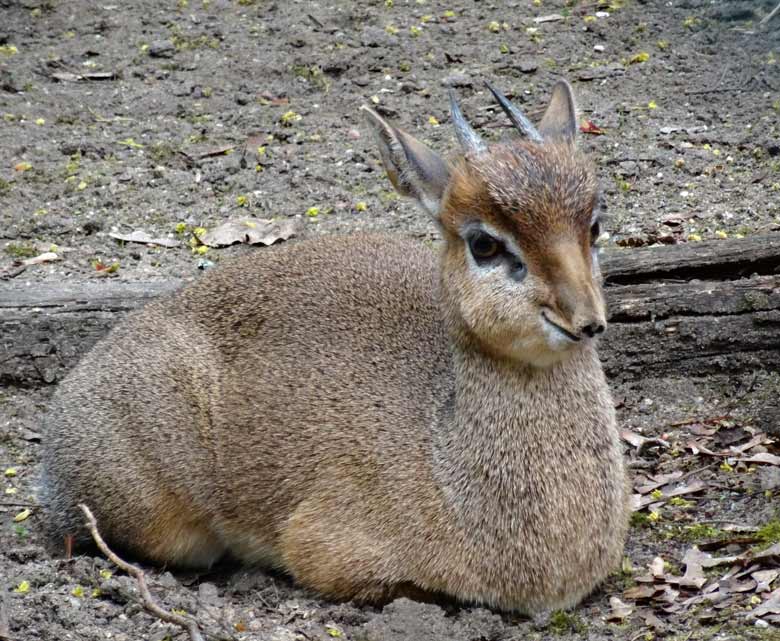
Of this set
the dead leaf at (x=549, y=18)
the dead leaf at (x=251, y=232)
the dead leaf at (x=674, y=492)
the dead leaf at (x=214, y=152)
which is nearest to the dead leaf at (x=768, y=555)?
the dead leaf at (x=674, y=492)

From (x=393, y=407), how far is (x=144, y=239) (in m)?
4.06

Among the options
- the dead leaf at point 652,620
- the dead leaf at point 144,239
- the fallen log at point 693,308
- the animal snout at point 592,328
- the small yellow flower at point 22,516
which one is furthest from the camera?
the dead leaf at point 144,239

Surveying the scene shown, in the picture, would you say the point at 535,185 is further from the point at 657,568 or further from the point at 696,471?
the point at 696,471

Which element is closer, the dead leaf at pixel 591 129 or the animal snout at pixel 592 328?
the animal snout at pixel 592 328

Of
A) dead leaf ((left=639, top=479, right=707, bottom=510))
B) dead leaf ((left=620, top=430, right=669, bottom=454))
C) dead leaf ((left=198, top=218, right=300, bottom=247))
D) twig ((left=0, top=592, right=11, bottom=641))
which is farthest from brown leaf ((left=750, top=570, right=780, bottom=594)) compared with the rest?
dead leaf ((left=198, top=218, right=300, bottom=247))

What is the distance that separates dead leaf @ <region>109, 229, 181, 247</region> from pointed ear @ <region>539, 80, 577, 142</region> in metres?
4.06

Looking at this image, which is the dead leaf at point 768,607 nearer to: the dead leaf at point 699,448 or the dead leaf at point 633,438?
the dead leaf at point 699,448

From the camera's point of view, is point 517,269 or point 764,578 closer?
point 517,269

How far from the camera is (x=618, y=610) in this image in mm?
5836

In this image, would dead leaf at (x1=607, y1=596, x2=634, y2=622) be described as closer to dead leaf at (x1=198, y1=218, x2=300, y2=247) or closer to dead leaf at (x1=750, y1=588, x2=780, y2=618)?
dead leaf at (x1=750, y1=588, x2=780, y2=618)

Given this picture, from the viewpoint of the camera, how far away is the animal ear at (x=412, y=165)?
19.2 ft

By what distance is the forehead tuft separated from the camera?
5328 millimetres

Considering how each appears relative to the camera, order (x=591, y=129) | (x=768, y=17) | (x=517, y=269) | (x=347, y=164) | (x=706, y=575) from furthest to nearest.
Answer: (x=768, y=17) < (x=591, y=129) < (x=347, y=164) < (x=706, y=575) < (x=517, y=269)

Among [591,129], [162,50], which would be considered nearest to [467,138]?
[591,129]
